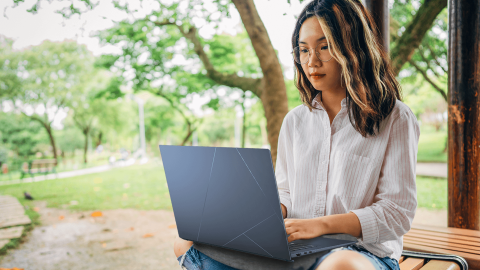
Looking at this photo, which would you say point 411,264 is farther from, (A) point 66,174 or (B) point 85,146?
(B) point 85,146

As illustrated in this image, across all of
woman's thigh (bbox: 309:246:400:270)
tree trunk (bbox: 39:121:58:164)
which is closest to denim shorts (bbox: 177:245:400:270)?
woman's thigh (bbox: 309:246:400:270)

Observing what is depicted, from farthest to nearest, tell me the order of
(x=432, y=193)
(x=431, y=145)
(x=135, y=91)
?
1. (x=431, y=145)
2. (x=432, y=193)
3. (x=135, y=91)

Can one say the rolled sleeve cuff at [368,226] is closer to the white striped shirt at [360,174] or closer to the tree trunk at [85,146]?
the white striped shirt at [360,174]

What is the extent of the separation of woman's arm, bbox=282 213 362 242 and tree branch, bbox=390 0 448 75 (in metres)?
2.43

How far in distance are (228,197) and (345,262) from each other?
1.09ft

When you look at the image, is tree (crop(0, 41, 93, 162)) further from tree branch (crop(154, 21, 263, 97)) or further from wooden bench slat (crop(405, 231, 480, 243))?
wooden bench slat (crop(405, 231, 480, 243))

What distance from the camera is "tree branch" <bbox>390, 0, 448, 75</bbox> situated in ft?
10.2

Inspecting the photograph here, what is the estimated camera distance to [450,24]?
220cm

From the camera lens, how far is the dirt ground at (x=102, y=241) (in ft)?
15.1

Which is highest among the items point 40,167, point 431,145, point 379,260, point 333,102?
point 333,102

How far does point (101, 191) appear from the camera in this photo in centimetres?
1011

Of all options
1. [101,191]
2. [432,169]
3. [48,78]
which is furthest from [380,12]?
[48,78]

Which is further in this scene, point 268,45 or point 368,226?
point 268,45

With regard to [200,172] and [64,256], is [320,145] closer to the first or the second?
[200,172]
